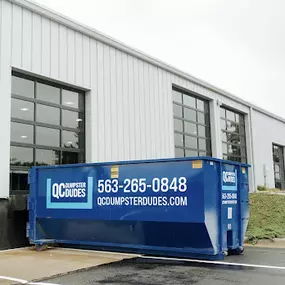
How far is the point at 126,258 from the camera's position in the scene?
9.09 meters

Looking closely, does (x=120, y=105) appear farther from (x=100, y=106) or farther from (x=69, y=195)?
(x=69, y=195)

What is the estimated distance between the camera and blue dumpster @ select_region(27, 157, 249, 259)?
331 inches

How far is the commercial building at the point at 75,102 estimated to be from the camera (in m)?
11.2

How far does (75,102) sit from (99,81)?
1.15 meters

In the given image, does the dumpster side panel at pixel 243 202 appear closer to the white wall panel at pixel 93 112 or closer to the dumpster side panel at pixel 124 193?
the dumpster side panel at pixel 124 193

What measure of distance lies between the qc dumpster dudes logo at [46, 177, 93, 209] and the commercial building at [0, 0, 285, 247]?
1169mm

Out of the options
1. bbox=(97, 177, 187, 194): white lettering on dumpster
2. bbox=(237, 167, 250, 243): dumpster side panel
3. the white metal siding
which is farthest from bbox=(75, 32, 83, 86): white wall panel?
the white metal siding

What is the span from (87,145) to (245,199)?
5827 mm

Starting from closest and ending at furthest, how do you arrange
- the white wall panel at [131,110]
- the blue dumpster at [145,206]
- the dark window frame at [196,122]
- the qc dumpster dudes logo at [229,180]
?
the blue dumpster at [145,206]
the qc dumpster dudes logo at [229,180]
the white wall panel at [131,110]
the dark window frame at [196,122]

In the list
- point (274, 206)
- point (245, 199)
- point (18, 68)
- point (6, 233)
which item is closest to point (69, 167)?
point (6, 233)

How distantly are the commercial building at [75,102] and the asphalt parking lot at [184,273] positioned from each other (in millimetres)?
3969

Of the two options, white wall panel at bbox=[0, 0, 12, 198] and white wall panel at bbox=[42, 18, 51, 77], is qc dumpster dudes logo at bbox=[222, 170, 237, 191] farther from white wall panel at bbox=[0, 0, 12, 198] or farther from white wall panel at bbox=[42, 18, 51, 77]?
white wall panel at bbox=[42, 18, 51, 77]

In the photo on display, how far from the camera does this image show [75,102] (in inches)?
536

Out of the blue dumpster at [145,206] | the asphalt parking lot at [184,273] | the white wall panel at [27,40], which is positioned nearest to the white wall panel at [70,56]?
the white wall panel at [27,40]
